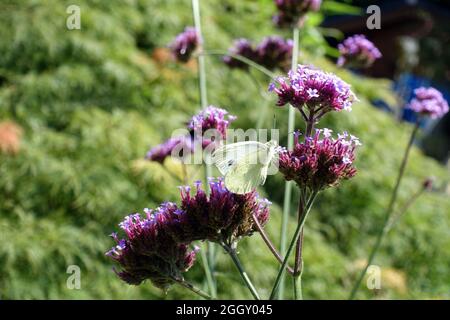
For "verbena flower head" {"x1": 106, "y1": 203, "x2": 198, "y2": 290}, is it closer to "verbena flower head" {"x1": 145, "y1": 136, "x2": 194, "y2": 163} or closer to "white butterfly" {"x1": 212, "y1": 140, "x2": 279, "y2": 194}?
"white butterfly" {"x1": 212, "y1": 140, "x2": 279, "y2": 194}

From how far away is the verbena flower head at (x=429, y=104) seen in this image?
5.65 ft

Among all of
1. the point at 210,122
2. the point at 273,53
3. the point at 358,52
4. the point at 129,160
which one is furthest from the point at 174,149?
the point at 129,160

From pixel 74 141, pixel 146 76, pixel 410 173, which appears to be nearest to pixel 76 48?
pixel 146 76

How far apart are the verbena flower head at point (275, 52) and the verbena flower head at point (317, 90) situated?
888 mm

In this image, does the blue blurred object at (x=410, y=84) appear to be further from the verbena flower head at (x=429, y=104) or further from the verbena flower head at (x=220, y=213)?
the verbena flower head at (x=220, y=213)

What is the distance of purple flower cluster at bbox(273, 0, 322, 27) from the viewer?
6.21ft

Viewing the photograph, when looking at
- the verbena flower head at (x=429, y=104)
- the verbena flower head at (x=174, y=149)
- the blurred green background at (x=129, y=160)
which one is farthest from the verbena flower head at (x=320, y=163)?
the blurred green background at (x=129, y=160)

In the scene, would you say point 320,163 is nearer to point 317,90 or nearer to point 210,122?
point 317,90

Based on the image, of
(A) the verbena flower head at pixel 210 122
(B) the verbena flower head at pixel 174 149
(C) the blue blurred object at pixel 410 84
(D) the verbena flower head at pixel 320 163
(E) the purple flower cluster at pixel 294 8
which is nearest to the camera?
(D) the verbena flower head at pixel 320 163

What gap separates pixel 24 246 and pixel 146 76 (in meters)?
1.31

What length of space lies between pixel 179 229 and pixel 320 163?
0.29 metres

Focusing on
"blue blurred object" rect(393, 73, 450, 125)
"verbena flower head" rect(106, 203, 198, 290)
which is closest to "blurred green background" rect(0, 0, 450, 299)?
"verbena flower head" rect(106, 203, 198, 290)

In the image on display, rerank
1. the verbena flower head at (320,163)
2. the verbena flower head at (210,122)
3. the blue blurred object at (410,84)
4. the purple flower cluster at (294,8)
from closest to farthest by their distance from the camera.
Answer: the verbena flower head at (320,163) < the verbena flower head at (210,122) < the purple flower cluster at (294,8) < the blue blurred object at (410,84)

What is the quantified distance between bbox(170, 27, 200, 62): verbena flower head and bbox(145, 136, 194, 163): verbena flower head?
0.37 m
